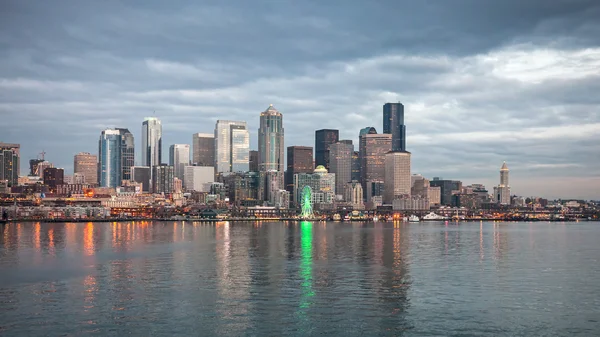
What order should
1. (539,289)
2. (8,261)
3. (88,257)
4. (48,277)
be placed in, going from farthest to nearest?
(88,257), (8,261), (48,277), (539,289)

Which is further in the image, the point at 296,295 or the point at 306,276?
the point at 306,276

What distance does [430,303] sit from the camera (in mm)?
45500

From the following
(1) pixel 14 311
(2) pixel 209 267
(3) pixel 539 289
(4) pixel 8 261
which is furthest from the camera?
(4) pixel 8 261

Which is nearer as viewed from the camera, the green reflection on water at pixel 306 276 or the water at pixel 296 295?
the water at pixel 296 295

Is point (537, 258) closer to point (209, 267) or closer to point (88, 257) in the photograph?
point (209, 267)

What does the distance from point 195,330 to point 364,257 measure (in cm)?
4568

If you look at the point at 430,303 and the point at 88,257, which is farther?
the point at 88,257

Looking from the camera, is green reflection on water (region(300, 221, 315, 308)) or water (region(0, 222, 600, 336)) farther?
Answer: green reflection on water (region(300, 221, 315, 308))

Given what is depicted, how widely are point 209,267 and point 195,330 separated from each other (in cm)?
3070

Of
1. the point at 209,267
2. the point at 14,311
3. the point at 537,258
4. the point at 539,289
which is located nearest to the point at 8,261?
the point at 209,267

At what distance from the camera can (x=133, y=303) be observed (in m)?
44.7

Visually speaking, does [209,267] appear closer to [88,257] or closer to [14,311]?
[88,257]

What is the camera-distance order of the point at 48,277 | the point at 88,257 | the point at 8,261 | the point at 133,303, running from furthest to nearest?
the point at 88,257 → the point at 8,261 → the point at 48,277 → the point at 133,303

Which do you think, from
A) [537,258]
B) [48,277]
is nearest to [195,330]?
[48,277]
